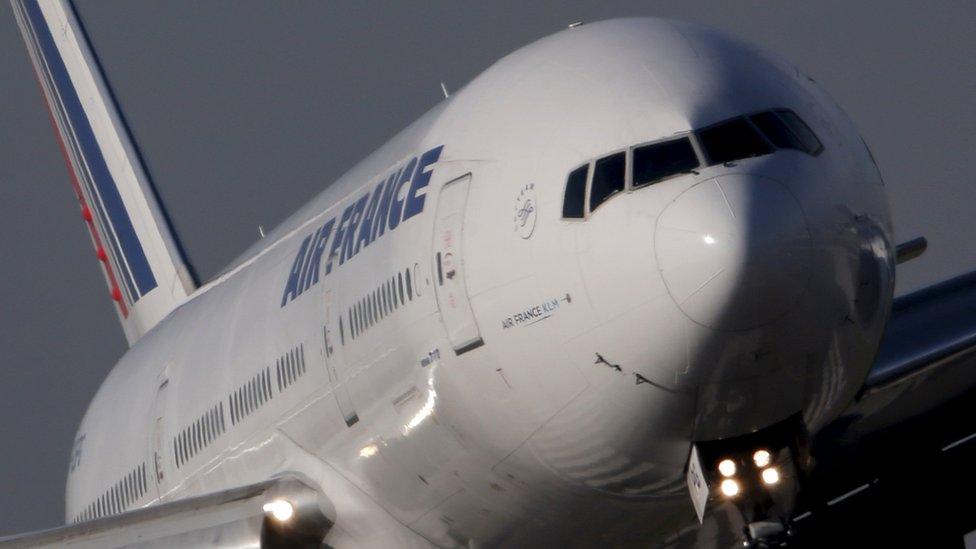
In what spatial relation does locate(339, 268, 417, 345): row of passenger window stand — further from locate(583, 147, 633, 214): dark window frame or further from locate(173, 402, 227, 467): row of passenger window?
locate(173, 402, 227, 467): row of passenger window

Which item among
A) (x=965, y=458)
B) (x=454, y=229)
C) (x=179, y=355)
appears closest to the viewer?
(x=454, y=229)

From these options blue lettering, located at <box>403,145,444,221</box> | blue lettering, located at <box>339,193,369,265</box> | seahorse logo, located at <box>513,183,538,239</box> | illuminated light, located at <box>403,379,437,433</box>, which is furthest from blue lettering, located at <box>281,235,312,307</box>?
seahorse logo, located at <box>513,183,538,239</box>

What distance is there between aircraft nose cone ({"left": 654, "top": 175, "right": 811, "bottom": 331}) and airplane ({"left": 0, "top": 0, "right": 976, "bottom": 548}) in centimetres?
1

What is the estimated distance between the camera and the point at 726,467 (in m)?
13.1

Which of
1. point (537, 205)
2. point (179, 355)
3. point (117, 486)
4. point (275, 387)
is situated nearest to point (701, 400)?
point (537, 205)

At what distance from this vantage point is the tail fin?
30.1 meters

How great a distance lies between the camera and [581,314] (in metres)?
12.9

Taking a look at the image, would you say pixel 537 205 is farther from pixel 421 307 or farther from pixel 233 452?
pixel 233 452

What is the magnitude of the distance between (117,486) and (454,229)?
11549 mm

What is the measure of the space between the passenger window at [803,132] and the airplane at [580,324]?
18 millimetres

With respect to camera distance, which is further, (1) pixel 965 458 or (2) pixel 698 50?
(1) pixel 965 458

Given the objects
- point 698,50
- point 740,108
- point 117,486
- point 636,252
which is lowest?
point 636,252

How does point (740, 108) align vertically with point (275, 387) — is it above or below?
below

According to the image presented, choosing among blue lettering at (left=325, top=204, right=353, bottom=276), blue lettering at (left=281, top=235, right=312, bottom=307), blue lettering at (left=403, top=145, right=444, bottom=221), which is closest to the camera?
blue lettering at (left=403, top=145, right=444, bottom=221)
